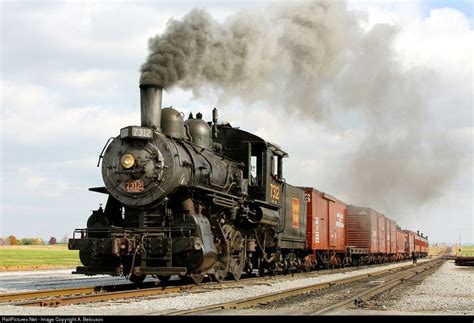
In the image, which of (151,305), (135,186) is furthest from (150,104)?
(151,305)

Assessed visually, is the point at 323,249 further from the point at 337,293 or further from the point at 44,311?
the point at 44,311

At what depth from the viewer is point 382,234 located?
40781 mm

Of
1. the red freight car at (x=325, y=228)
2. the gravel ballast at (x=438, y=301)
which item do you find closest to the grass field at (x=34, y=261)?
the red freight car at (x=325, y=228)

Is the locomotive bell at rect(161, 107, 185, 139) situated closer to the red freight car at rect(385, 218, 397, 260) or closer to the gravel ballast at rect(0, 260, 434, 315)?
the gravel ballast at rect(0, 260, 434, 315)

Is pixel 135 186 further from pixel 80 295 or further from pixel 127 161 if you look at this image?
pixel 80 295

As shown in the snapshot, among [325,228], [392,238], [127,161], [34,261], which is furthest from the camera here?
[392,238]

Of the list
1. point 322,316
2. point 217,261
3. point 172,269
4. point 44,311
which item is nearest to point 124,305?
point 44,311

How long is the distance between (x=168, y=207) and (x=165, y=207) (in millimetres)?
224

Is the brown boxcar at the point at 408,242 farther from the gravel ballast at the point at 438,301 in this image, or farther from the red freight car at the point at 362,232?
the gravel ballast at the point at 438,301

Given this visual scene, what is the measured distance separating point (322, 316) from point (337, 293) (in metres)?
5.75

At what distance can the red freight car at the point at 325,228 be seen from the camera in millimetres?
24672

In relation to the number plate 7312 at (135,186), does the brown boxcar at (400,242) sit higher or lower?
lower

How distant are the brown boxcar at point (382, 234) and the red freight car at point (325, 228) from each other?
24.4ft

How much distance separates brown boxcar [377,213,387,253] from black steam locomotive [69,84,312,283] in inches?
958
